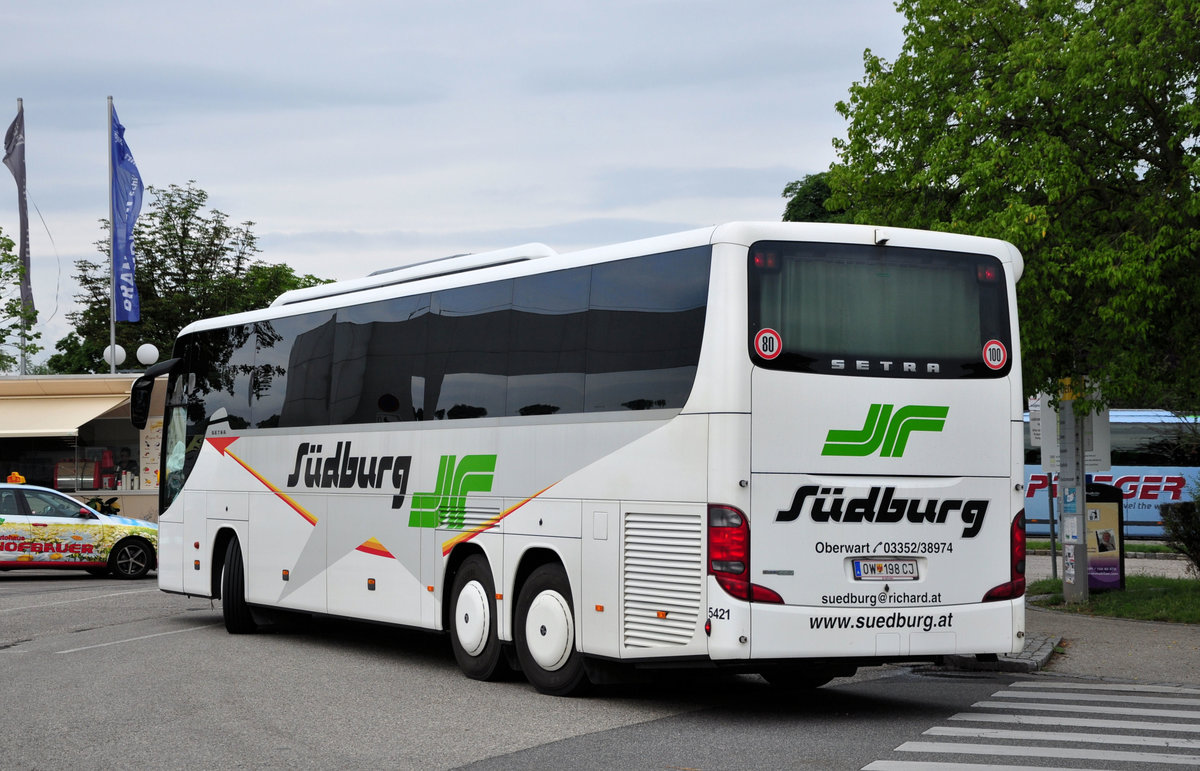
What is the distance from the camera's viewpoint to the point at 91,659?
1414 cm

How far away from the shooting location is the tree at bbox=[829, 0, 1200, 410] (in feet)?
55.2

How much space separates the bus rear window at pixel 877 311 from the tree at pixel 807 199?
53193mm

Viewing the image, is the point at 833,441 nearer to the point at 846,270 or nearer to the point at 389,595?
the point at 846,270

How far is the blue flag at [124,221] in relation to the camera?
125 feet

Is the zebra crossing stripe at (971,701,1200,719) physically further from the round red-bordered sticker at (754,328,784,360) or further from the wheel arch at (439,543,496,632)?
the wheel arch at (439,543,496,632)

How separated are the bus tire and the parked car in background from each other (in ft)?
34.1

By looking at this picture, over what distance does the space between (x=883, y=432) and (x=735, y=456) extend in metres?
1.14

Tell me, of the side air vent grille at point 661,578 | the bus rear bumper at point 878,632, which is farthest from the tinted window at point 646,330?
the bus rear bumper at point 878,632

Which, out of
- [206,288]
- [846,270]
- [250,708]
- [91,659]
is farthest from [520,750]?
[206,288]

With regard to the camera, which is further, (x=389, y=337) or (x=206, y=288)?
(x=206, y=288)

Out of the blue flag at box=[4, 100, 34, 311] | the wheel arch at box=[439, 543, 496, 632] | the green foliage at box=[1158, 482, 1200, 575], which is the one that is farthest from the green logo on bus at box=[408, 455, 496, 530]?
the blue flag at box=[4, 100, 34, 311]

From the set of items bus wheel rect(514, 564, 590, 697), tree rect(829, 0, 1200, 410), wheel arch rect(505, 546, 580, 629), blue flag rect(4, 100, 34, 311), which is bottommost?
bus wheel rect(514, 564, 590, 697)

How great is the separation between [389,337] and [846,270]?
17.4 ft

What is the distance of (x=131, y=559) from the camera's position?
26828mm
